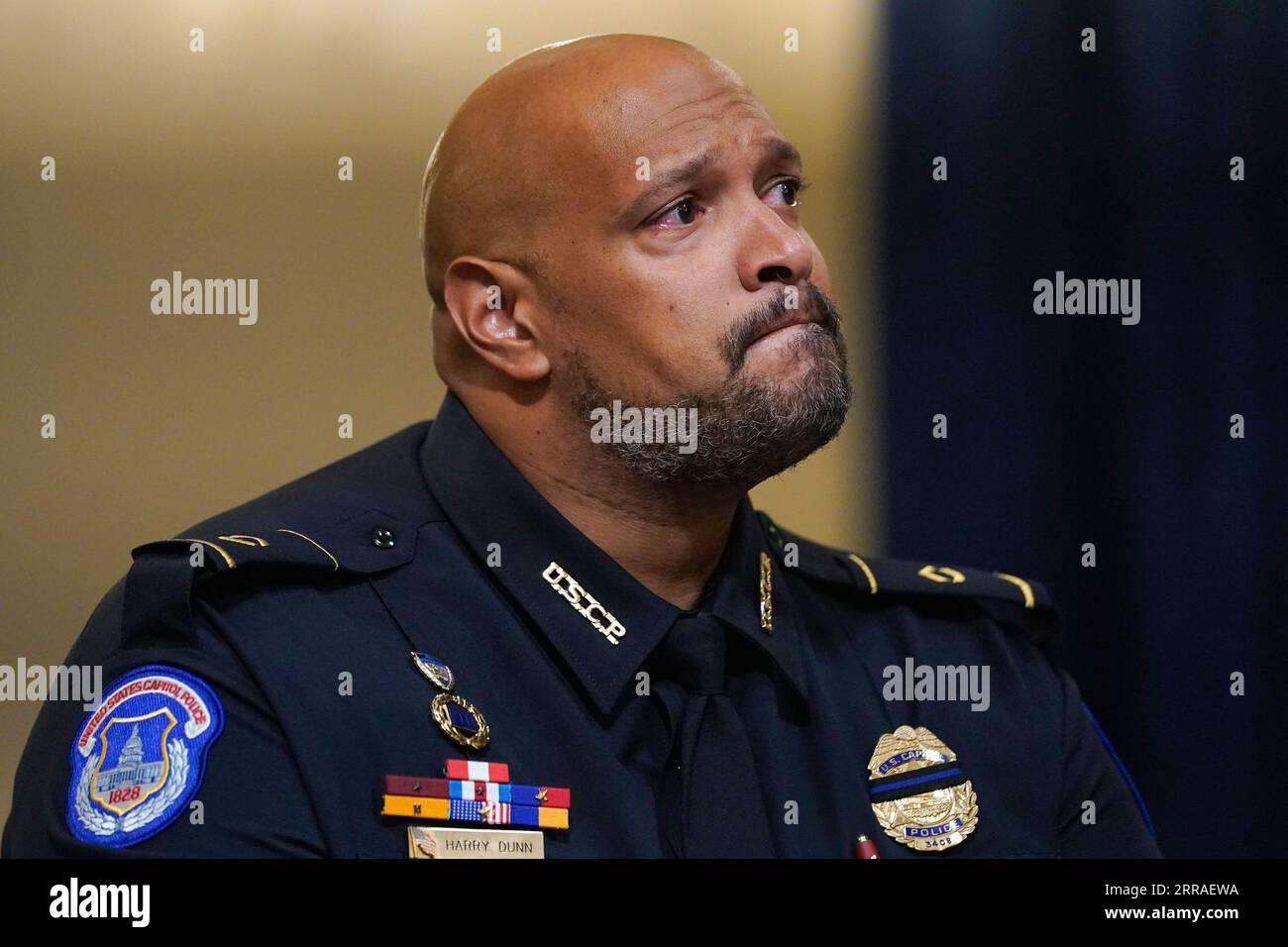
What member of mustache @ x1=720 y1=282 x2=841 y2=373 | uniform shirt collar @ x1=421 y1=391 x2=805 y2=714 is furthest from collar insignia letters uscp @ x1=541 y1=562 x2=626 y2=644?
mustache @ x1=720 y1=282 x2=841 y2=373

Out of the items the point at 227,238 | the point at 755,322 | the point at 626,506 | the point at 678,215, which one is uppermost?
the point at 227,238

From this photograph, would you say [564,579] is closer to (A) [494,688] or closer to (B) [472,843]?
(A) [494,688]

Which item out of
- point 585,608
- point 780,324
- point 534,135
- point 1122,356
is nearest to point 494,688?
point 585,608

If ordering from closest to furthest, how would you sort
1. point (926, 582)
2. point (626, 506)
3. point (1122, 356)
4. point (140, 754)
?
point (140, 754)
point (626, 506)
point (926, 582)
point (1122, 356)

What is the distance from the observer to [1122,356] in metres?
2.38

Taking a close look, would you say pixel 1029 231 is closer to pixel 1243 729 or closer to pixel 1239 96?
pixel 1239 96

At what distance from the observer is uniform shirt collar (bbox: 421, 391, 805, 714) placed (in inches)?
57.2

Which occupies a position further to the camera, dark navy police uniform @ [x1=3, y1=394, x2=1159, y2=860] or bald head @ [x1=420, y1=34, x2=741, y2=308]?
bald head @ [x1=420, y1=34, x2=741, y2=308]

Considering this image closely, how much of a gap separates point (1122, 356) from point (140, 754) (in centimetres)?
172

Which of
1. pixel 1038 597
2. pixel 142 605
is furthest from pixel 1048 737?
pixel 142 605

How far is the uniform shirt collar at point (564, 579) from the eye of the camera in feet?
4.76

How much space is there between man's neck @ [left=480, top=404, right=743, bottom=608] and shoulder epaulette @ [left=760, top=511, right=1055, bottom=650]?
0.64 ft

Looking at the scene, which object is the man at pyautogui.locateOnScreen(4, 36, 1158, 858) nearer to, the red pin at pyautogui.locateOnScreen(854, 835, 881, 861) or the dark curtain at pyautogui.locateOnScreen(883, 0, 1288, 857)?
the red pin at pyautogui.locateOnScreen(854, 835, 881, 861)

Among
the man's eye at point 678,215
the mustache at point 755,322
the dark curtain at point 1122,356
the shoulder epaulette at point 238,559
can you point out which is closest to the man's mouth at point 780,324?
the mustache at point 755,322
